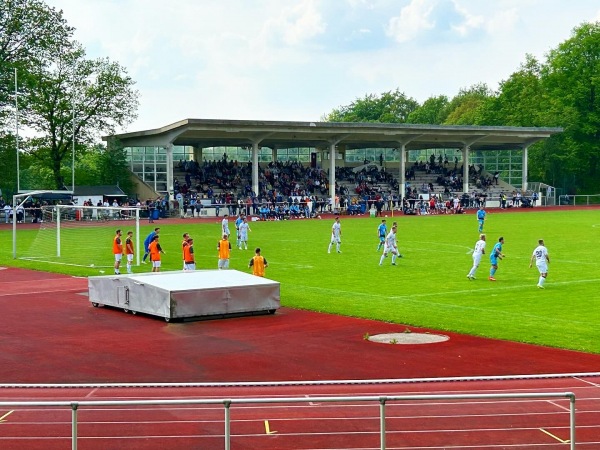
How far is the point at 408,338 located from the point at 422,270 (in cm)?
1375

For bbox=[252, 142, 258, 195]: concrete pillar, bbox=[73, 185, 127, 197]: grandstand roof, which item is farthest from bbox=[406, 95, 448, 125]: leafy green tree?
bbox=[73, 185, 127, 197]: grandstand roof

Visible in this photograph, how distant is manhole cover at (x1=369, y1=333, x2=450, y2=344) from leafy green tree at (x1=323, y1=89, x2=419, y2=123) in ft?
471

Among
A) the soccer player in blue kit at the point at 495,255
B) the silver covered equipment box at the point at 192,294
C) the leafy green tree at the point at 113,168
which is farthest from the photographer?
the leafy green tree at the point at 113,168

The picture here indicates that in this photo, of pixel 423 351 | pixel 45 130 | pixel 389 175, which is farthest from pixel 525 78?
pixel 423 351

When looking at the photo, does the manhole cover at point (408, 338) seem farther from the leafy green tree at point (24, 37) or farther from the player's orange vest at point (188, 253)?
the leafy green tree at point (24, 37)

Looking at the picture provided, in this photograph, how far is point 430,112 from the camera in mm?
163625

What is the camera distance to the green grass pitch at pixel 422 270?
23000 millimetres

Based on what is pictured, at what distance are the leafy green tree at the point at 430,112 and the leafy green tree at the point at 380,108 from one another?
123 inches

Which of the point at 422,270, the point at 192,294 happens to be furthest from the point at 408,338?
the point at 422,270

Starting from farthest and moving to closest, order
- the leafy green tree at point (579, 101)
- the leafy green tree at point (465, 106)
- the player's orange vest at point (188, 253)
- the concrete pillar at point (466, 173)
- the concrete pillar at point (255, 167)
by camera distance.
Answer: the leafy green tree at point (465, 106) → the leafy green tree at point (579, 101) → the concrete pillar at point (466, 173) → the concrete pillar at point (255, 167) → the player's orange vest at point (188, 253)

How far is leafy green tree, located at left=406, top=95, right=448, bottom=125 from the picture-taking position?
16188cm

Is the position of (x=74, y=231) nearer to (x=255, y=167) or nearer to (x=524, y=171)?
(x=255, y=167)

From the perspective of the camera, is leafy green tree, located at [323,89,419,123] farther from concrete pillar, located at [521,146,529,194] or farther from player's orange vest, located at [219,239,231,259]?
player's orange vest, located at [219,239,231,259]

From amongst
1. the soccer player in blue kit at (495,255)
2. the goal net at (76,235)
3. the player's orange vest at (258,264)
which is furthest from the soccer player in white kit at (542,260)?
the goal net at (76,235)
